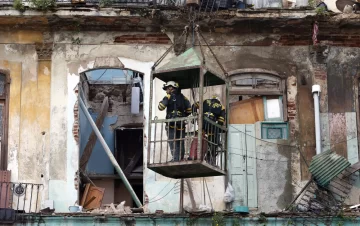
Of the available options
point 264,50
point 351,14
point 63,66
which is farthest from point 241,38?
point 63,66

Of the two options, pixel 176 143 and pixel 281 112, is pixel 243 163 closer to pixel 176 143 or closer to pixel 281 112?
pixel 281 112

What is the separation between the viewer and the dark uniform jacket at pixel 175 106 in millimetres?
18266

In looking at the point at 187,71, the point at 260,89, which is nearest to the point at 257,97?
the point at 260,89

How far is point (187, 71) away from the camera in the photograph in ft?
60.2

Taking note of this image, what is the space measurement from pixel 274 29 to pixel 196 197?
346 cm

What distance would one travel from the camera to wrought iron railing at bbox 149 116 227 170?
1784 centimetres

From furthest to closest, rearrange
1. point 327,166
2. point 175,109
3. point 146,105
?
point 146,105 < point 327,166 < point 175,109

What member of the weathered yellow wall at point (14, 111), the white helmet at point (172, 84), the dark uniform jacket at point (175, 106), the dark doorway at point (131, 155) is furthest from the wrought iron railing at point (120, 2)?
the dark doorway at point (131, 155)

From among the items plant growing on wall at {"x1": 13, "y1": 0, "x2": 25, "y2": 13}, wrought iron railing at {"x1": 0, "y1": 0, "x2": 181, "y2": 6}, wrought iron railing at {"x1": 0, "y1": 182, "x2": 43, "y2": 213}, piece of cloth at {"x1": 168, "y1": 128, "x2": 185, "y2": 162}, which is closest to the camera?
piece of cloth at {"x1": 168, "y1": 128, "x2": 185, "y2": 162}

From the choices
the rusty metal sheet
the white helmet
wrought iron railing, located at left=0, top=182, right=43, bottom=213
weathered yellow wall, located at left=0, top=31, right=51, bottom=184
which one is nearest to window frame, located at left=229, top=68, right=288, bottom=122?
the rusty metal sheet

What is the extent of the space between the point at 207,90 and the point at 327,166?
8.69 feet

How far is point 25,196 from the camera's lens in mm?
19094

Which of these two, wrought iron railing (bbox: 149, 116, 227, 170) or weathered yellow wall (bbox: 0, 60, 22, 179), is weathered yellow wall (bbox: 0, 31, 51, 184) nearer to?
weathered yellow wall (bbox: 0, 60, 22, 179)

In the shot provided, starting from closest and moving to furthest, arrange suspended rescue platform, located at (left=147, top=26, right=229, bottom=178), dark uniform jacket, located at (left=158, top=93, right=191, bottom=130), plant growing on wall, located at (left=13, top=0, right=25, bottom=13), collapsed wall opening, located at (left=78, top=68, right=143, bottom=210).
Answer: suspended rescue platform, located at (left=147, top=26, right=229, bottom=178)
dark uniform jacket, located at (left=158, top=93, right=191, bottom=130)
plant growing on wall, located at (left=13, top=0, right=25, bottom=13)
collapsed wall opening, located at (left=78, top=68, right=143, bottom=210)
